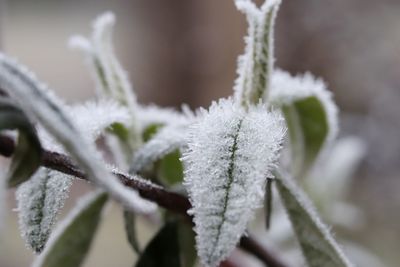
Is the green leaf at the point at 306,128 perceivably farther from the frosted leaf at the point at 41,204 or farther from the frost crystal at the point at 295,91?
the frosted leaf at the point at 41,204

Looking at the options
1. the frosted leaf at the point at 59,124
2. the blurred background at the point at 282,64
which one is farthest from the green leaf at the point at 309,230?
the blurred background at the point at 282,64

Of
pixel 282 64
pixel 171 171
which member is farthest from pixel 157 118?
pixel 282 64

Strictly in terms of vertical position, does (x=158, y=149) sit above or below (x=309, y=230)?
above

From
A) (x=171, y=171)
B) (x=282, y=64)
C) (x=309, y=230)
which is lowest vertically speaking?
(x=309, y=230)

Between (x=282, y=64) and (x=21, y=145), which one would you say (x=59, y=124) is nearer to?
(x=21, y=145)

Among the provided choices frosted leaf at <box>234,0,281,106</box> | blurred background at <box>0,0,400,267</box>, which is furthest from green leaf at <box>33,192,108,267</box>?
blurred background at <box>0,0,400,267</box>

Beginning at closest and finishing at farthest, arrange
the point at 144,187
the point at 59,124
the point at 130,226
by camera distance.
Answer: the point at 59,124
the point at 144,187
the point at 130,226

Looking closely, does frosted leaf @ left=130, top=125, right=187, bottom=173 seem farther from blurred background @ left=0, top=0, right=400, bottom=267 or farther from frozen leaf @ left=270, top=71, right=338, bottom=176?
blurred background @ left=0, top=0, right=400, bottom=267
